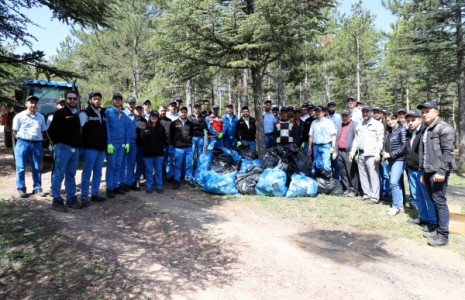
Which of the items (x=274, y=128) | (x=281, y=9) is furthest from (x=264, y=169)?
(x=281, y=9)

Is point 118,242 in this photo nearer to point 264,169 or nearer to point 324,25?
point 264,169

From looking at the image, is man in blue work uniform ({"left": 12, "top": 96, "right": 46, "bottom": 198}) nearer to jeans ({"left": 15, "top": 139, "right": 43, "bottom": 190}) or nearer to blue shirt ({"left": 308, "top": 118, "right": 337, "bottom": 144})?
jeans ({"left": 15, "top": 139, "right": 43, "bottom": 190})

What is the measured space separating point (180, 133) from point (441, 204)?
17.5 ft

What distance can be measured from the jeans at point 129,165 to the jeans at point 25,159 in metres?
1.64

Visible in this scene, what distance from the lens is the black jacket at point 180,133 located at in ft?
25.3

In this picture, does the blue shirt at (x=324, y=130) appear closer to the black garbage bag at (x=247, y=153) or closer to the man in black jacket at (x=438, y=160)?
the black garbage bag at (x=247, y=153)

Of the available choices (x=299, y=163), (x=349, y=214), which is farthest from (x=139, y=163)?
(x=349, y=214)

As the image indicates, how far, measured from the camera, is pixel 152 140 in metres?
7.16

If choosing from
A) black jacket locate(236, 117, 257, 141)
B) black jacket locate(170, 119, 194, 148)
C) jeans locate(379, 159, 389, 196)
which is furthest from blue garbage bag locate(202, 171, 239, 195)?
jeans locate(379, 159, 389, 196)

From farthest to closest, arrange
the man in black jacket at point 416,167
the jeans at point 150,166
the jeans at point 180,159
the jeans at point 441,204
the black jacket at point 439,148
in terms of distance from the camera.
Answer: the jeans at point 180,159
the jeans at point 150,166
the man in black jacket at point 416,167
the jeans at point 441,204
the black jacket at point 439,148

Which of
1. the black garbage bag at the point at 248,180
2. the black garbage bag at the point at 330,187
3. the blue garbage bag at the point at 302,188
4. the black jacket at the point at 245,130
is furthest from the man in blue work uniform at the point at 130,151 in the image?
the black garbage bag at the point at 330,187

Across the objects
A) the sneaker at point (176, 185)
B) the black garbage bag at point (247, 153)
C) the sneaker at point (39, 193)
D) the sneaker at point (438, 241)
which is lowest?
the sneaker at point (438, 241)

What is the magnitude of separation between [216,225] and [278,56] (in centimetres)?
488

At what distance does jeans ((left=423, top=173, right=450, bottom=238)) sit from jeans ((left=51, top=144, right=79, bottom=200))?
19.2 feet
